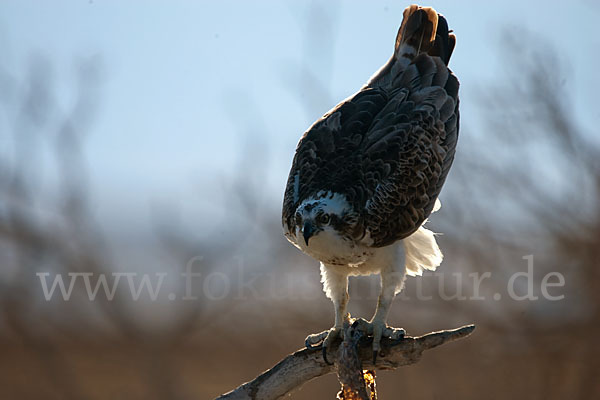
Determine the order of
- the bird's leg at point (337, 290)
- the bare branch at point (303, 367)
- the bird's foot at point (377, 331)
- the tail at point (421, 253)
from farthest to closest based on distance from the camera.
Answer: the tail at point (421, 253) → the bird's leg at point (337, 290) → the bird's foot at point (377, 331) → the bare branch at point (303, 367)

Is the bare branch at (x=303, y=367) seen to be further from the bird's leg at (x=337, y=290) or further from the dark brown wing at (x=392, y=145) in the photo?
the dark brown wing at (x=392, y=145)

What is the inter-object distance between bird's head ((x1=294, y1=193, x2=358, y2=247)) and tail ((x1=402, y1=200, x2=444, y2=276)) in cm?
104

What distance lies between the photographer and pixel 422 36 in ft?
21.6

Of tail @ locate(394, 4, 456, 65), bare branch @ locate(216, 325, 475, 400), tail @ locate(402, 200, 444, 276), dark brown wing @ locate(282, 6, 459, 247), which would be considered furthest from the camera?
tail @ locate(394, 4, 456, 65)

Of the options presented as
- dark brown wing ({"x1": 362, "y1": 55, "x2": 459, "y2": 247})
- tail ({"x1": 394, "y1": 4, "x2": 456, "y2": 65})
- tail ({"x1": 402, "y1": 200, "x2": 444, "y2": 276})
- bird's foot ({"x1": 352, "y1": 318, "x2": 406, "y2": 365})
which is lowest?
bird's foot ({"x1": 352, "y1": 318, "x2": 406, "y2": 365})

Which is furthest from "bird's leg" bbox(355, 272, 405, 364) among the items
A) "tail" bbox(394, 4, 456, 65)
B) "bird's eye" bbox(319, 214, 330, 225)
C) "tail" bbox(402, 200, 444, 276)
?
"tail" bbox(394, 4, 456, 65)

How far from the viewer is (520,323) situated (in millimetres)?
11664

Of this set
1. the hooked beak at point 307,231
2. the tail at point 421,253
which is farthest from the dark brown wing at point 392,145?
the tail at point 421,253

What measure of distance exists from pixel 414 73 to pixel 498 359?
22.3 ft

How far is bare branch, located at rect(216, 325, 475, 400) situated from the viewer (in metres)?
4.98

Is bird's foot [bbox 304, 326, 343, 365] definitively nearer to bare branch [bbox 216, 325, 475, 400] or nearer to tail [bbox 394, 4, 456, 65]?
bare branch [bbox 216, 325, 475, 400]

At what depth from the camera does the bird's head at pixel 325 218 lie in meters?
5.06

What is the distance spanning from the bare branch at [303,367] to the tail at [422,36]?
2.67 meters

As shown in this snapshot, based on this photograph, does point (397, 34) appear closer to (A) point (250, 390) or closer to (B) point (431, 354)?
(A) point (250, 390)
